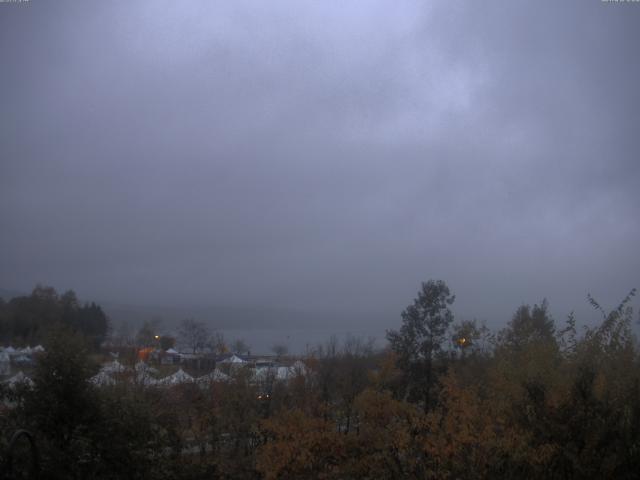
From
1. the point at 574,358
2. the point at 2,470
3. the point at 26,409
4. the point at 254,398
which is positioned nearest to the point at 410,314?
the point at 254,398

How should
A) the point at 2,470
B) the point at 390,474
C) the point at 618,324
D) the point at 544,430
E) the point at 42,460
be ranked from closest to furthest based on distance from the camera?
the point at 2,470 < the point at 42,460 < the point at 544,430 < the point at 390,474 < the point at 618,324

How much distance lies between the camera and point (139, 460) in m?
12.2

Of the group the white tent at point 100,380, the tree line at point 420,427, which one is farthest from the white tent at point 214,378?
the tree line at point 420,427

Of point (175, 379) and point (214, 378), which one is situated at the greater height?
point (214, 378)

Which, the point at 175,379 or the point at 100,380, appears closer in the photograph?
the point at 100,380

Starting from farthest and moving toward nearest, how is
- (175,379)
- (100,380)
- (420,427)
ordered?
(175,379), (100,380), (420,427)

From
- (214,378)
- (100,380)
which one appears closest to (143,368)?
(214,378)

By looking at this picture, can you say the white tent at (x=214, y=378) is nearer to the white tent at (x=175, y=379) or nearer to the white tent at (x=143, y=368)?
the white tent at (x=175, y=379)

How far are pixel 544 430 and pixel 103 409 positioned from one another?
8.56m

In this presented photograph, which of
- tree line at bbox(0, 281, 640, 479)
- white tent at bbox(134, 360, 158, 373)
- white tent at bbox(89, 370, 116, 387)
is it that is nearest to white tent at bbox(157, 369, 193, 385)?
white tent at bbox(134, 360, 158, 373)

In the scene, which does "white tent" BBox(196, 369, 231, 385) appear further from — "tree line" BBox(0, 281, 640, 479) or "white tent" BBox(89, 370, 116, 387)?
"tree line" BBox(0, 281, 640, 479)

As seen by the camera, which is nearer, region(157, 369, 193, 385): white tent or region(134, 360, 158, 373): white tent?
region(157, 369, 193, 385): white tent

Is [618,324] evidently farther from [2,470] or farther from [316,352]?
[316,352]

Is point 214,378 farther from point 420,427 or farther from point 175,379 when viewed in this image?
point 420,427
